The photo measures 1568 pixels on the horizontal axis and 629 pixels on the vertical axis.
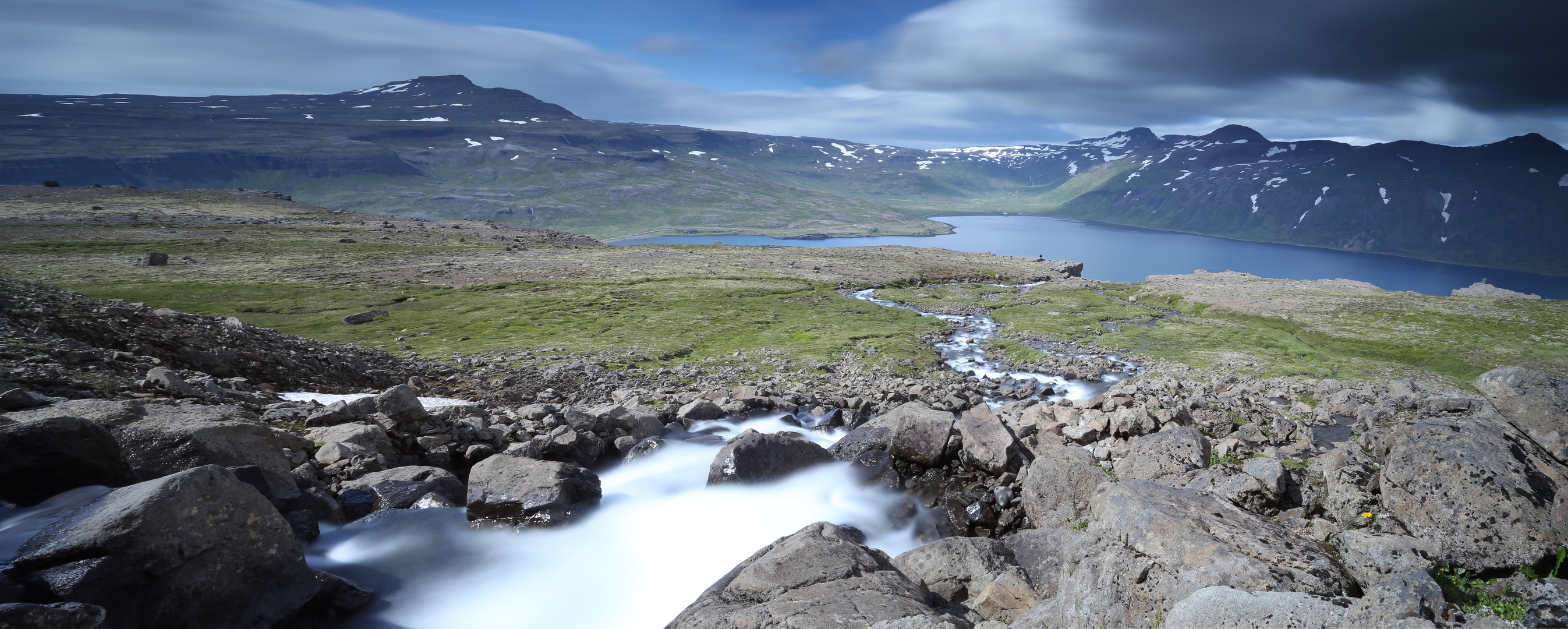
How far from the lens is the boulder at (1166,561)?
8.48 meters

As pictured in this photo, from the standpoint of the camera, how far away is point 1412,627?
20.8ft

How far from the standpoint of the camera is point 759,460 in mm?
22219

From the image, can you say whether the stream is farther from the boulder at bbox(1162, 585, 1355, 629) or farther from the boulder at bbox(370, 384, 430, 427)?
the boulder at bbox(1162, 585, 1355, 629)

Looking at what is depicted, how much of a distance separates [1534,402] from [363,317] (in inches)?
2721

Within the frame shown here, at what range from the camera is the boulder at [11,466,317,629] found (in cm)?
921

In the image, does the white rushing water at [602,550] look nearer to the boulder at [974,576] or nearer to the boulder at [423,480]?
the boulder at [423,480]

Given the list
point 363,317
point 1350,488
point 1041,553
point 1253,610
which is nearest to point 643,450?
point 1041,553

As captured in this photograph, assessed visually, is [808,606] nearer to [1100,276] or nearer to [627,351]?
[627,351]

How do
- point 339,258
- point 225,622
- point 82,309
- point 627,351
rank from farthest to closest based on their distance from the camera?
1. point 339,258
2. point 627,351
3. point 82,309
4. point 225,622

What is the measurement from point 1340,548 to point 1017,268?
125 metres

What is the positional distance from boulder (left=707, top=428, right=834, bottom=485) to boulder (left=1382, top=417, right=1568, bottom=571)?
631 inches

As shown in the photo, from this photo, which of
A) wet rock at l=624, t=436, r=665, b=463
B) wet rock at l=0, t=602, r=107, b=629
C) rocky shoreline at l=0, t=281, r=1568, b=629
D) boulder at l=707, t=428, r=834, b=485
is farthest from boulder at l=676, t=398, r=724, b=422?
wet rock at l=0, t=602, r=107, b=629

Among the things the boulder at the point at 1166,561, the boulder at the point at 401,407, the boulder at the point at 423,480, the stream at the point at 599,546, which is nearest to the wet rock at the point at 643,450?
the stream at the point at 599,546

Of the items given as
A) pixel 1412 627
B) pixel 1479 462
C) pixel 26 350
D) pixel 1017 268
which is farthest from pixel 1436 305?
pixel 26 350
